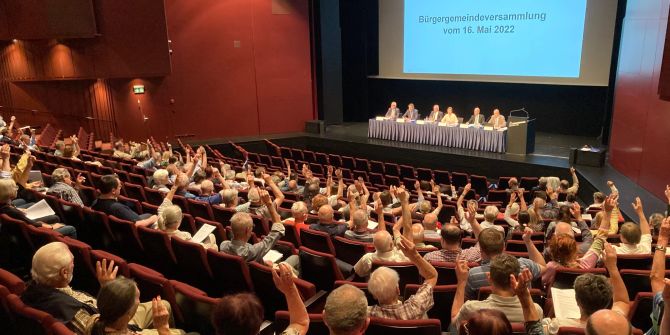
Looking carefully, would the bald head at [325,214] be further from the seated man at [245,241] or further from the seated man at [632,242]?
the seated man at [632,242]

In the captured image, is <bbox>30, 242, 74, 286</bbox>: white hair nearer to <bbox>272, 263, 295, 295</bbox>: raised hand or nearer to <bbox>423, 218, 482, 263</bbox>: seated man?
<bbox>272, 263, 295, 295</bbox>: raised hand

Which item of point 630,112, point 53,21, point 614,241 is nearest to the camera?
point 614,241

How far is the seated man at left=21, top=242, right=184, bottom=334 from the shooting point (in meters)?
2.64

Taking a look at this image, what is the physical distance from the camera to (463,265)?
2.64 metres

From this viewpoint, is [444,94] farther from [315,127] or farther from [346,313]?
[346,313]

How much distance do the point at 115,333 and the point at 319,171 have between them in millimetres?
8790

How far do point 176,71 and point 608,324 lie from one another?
1364 cm

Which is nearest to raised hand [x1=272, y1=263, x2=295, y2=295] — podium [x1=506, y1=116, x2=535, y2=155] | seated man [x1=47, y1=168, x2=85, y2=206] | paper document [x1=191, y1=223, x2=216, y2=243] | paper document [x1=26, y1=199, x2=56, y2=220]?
paper document [x1=191, y1=223, x2=216, y2=243]

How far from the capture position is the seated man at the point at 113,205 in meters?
4.75

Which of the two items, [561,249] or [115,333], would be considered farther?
[561,249]

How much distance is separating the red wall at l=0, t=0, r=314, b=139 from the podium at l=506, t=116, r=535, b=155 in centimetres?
652

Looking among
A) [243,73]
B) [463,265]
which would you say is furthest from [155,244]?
[243,73]

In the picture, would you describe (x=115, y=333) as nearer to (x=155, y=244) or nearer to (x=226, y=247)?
(x=226, y=247)

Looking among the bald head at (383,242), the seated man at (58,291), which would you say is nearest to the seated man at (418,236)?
the bald head at (383,242)
